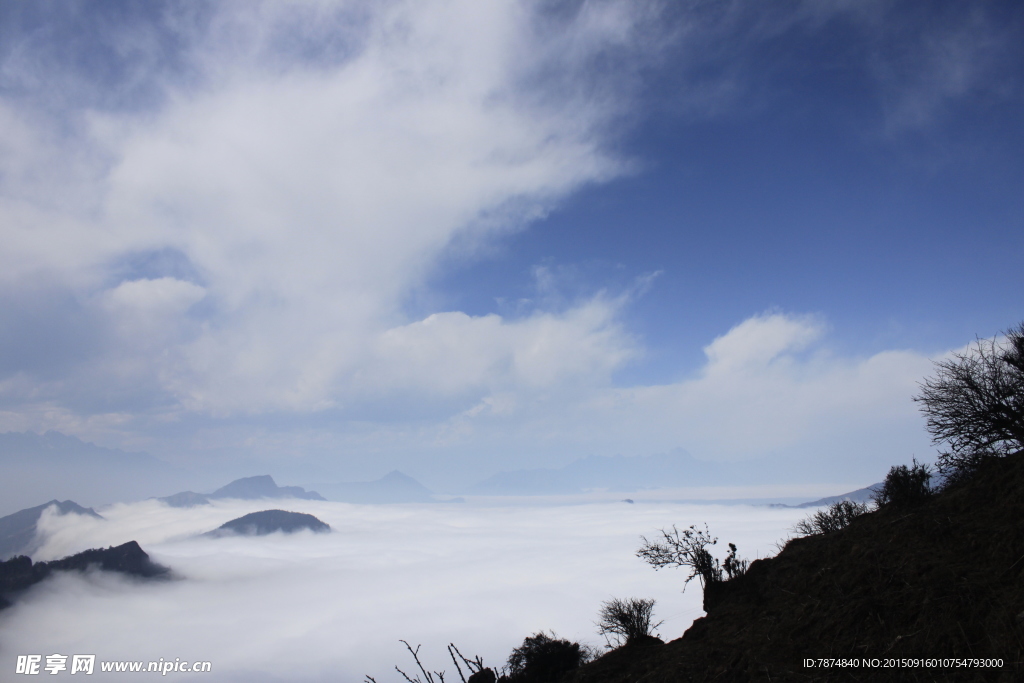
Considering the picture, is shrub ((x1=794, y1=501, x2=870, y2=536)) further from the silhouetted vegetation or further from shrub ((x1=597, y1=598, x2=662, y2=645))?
shrub ((x1=597, y1=598, x2=662, y2=645))

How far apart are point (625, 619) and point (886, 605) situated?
2367 centimetres

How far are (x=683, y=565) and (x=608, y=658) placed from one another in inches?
554

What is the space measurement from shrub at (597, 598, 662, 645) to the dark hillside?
36.7 feet

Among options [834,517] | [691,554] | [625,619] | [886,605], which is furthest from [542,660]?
[834,517]

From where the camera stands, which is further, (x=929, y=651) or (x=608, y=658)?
(x=608, y=658)

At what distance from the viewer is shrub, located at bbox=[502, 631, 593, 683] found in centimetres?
2948

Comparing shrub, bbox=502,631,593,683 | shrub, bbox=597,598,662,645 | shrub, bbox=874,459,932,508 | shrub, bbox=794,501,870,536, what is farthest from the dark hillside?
shrub, bbox=794,501,870,536

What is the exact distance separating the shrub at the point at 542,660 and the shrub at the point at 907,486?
66.8 ft

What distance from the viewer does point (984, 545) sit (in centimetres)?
1628

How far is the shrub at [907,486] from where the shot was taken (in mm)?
22391

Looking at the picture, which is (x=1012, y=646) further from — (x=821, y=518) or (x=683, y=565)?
(x=821, y=518)

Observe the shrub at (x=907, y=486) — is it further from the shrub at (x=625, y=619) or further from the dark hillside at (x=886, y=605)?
the shrub at (x=625, y=619)

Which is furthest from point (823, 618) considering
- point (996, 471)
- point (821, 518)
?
point (821, 518)

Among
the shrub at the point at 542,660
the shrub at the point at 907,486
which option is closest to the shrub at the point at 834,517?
the shrub at the point at 907,486
